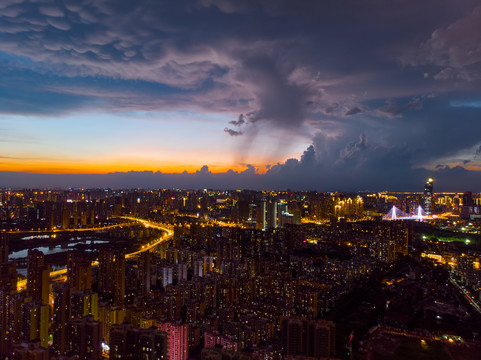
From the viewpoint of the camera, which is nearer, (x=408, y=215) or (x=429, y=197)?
(x=408, y=215)

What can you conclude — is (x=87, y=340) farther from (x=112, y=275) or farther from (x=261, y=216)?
(x=261, y=216)

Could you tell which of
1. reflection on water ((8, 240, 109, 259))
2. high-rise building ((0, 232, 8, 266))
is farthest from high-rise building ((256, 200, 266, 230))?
high-rise building ((0, 232, 8, 266))

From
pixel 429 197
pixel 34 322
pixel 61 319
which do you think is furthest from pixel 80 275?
pixel 429 197

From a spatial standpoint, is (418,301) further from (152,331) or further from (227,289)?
(152,331)

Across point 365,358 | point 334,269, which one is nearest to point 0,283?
point 365,358

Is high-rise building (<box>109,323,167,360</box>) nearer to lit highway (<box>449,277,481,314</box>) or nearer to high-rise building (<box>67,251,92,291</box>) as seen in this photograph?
high-rise building (<box>67,251,92,291</box>)

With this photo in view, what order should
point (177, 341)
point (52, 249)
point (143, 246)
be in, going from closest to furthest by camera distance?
point (177, 341), point (52, 249), point (143, 246)

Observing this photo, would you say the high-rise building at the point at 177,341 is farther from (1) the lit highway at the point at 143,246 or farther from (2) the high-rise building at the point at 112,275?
(1) the lit highway at the point at 143,246

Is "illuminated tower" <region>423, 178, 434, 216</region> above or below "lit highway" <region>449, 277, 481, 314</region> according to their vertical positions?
above

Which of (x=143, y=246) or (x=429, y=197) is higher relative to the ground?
(x=429, y=197)

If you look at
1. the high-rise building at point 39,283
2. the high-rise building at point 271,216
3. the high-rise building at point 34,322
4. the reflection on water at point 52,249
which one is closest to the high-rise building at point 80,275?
the high-rise building at point 39,283

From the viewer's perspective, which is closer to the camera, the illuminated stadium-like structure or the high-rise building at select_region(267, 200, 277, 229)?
the high-rise building at select_region(267, 200, 277, 229)
